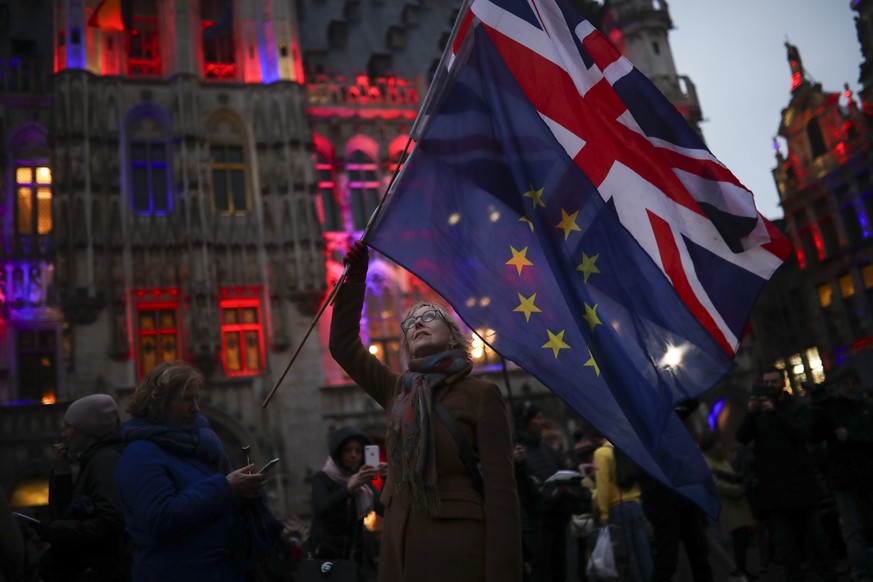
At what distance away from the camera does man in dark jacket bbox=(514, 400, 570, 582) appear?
20.1ft

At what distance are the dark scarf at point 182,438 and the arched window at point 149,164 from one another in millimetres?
17969

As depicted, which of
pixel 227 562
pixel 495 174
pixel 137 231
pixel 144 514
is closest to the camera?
pixel 144 514

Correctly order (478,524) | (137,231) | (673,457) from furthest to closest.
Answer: (137,231) → (673,457) → (478,524)

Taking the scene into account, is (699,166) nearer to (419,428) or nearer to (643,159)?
(643,159)

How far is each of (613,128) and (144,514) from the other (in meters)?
3.52

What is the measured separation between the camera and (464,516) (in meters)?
2.96

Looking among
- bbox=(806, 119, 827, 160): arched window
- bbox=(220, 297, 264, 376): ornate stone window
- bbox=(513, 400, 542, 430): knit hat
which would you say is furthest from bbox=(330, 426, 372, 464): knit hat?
bbox=(806, 119, 827, 160): arched window

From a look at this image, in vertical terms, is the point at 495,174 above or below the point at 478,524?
above

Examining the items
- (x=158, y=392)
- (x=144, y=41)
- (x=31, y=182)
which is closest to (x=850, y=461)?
(x=158, y=392)

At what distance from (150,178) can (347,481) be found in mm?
17145

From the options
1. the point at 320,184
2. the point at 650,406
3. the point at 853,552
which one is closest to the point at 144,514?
the point at 650,406

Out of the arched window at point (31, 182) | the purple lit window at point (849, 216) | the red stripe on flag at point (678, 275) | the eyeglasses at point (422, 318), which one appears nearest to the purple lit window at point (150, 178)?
the arched window at point (31, 182)

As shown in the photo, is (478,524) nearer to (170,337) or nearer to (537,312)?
(537,312)

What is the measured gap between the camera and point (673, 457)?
3.94 m
